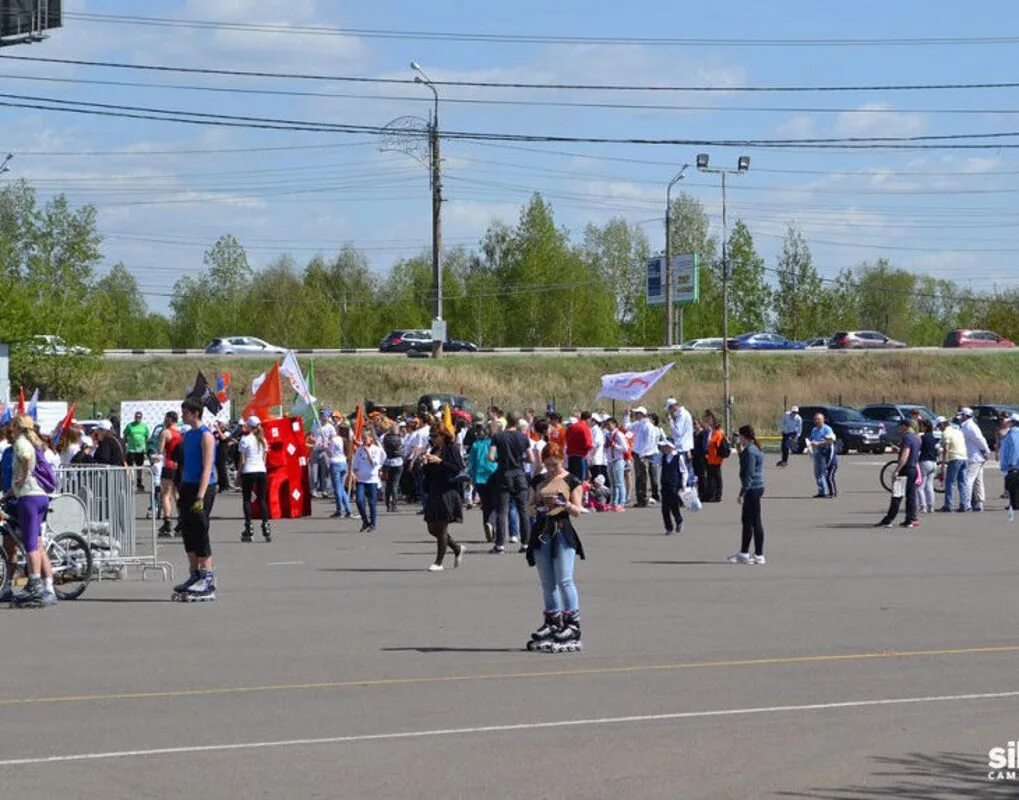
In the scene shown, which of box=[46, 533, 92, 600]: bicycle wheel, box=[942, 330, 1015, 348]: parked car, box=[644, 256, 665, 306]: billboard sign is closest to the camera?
box=[46, 533, 92, 600]: bicycle wheel

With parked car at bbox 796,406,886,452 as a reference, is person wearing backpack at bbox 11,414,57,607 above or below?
below

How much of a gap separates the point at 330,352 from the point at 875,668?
7220cm

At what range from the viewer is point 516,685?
11.4 meters

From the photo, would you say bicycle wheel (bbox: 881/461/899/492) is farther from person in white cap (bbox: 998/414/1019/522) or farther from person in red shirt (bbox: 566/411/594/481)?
person in red shirt (bbox: 566/411/594/481)

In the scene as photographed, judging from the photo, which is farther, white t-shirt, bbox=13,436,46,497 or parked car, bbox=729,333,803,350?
parked car, bbox=729,333,803,350

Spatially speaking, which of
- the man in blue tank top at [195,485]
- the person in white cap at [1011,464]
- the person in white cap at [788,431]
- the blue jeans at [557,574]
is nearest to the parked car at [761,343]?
the person in white cap at [788,431]

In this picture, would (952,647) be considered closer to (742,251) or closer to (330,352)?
(330,352)

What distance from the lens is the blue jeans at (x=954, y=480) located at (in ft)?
98.7

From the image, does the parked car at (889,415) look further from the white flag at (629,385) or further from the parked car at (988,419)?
the white flag at (629,385)

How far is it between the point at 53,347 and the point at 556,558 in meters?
49.6

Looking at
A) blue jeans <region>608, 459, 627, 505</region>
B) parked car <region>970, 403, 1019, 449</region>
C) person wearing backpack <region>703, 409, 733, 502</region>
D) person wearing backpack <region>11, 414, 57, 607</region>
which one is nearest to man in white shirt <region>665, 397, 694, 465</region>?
blue jeans <region>608, 459, 627, 505</region>

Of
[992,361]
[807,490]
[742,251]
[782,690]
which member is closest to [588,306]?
[742,251]

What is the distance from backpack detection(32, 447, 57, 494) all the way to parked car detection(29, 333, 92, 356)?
42.7 meters

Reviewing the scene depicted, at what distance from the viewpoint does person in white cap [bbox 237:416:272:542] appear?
81.9ft
